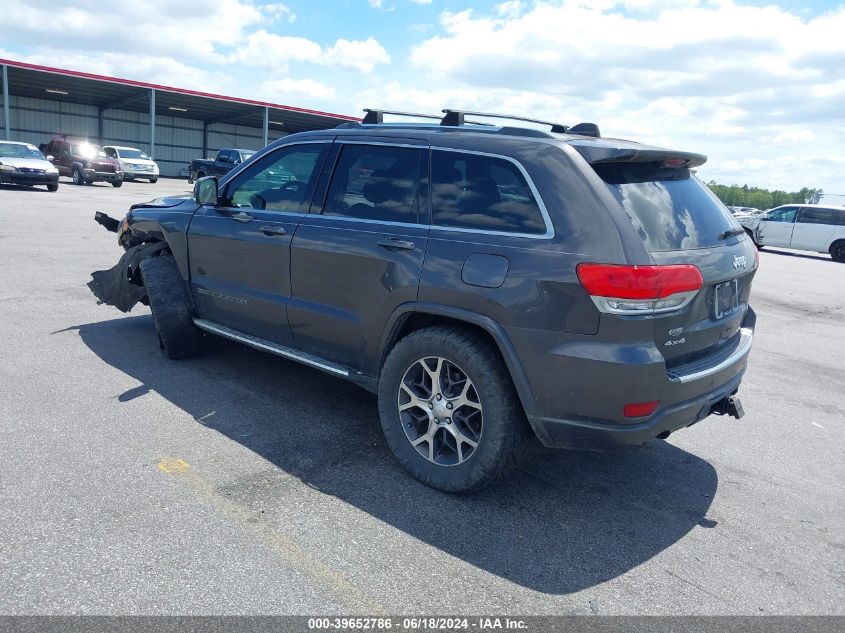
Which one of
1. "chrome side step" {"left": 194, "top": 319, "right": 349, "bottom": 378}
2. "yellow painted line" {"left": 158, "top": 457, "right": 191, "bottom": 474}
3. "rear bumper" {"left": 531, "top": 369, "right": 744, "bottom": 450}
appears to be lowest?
"yellow painted line" {"left": 158, "top": 457, "right": 191, "bottom": 474}

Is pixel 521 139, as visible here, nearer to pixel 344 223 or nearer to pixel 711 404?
pixel 344 223

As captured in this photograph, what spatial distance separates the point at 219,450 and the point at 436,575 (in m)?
1.63

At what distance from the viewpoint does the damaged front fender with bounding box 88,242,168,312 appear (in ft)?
18.8

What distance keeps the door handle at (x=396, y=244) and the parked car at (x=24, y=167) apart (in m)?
21.4

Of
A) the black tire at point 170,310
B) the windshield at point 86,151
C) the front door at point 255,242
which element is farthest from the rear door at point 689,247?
the windshield at point 86,151

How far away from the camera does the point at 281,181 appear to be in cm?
466

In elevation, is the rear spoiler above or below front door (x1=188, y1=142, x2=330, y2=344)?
above

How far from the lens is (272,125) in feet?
166

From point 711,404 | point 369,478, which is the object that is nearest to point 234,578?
point 369,478

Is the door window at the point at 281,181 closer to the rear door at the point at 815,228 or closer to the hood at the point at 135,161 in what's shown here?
the rear door at the point at 815,228

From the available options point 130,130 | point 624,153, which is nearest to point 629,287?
point 624,153

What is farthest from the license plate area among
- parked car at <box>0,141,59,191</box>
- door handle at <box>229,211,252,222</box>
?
parked car at <box>0,141,59,191</box>

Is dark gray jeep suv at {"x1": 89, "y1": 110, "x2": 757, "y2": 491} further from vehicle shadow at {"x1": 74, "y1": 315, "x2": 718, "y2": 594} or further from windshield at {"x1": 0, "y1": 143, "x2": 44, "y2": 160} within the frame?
windshield at {"x1": 0, "y1": 143, "x2": 44, "y2": 160}

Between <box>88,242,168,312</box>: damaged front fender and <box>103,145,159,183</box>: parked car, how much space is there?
2758 cm
